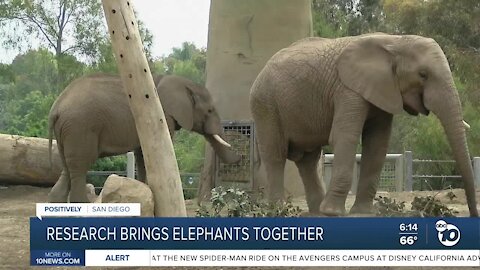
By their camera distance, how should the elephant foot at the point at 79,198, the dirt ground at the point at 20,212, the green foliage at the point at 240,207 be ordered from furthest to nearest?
the elephant foot at the point at 79,198
the green foliage at the point at 240,207
the dirt ground at the point at 20,212

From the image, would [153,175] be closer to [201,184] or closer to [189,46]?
[201,184]

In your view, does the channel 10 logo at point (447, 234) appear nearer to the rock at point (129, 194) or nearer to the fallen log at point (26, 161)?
the rock at point (129, 194)

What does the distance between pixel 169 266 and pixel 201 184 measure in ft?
21.3

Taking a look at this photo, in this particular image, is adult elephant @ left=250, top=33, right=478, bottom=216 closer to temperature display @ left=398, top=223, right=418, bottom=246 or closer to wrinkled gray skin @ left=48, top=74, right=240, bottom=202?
temperature display @ left=398, top=223, right=418, bottom=246

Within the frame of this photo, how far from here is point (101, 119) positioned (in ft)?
34.9

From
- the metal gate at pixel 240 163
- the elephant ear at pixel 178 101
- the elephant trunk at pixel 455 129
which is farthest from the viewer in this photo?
the metal gate at pixel 240 163

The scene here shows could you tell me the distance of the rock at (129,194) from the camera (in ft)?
24.0

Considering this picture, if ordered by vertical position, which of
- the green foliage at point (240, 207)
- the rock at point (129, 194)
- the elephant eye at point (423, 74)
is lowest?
the green foliage at point (240, 207)

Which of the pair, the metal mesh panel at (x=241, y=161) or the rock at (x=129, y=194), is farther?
the metal mesh panel at (x=241, y=161)

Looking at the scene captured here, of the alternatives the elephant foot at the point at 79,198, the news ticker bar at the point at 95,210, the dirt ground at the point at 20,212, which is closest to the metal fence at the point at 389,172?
the dirt ground at the point at 20,212

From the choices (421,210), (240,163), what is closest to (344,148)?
(421,210)

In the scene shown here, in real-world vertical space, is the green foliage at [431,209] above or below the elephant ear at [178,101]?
below

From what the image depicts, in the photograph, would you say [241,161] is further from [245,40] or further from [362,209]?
[362,209]

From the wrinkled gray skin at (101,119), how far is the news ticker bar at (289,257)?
4.32 m
